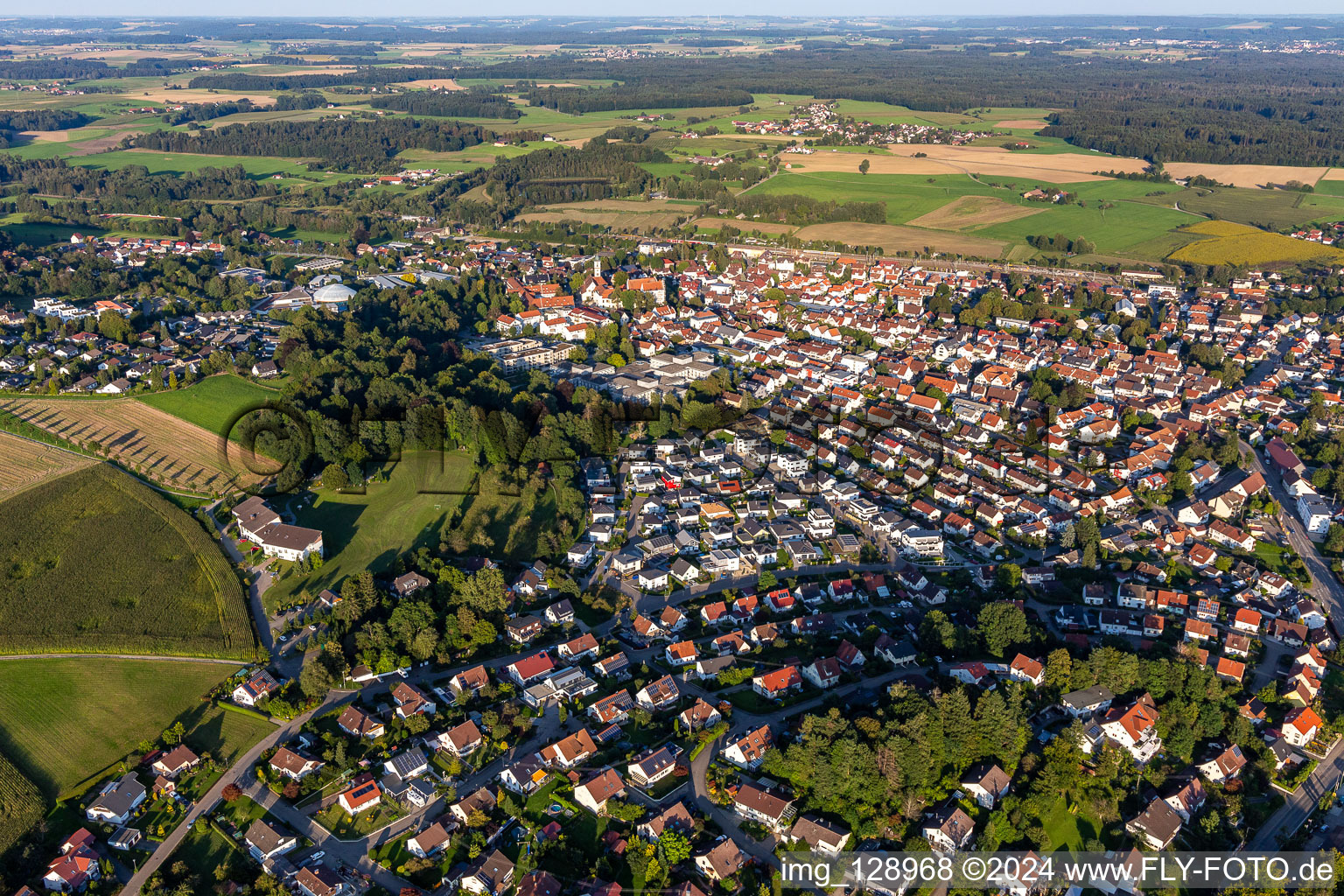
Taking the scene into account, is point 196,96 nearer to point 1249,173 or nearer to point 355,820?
point 1249,173

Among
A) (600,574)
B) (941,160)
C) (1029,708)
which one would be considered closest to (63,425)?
(600,574)

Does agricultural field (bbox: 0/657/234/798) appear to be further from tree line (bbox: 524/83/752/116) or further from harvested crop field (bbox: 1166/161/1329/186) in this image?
tree line (bbox: 524/83/752/116)

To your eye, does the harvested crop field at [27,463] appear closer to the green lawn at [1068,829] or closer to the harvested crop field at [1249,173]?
the green lawn at [1068,829]

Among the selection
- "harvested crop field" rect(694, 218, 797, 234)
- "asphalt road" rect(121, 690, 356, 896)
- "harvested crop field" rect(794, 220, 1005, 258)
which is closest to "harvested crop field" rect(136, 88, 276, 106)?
"harvested crop field" rect(694, 218, 797, 234)

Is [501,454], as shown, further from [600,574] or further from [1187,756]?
[1187,756]

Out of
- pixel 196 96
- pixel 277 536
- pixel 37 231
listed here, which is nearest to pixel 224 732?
pixel 277 536

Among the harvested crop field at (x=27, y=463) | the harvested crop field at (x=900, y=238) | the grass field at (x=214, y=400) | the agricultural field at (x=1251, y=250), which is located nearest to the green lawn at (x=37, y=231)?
the grass field at (x=214, y=400)
